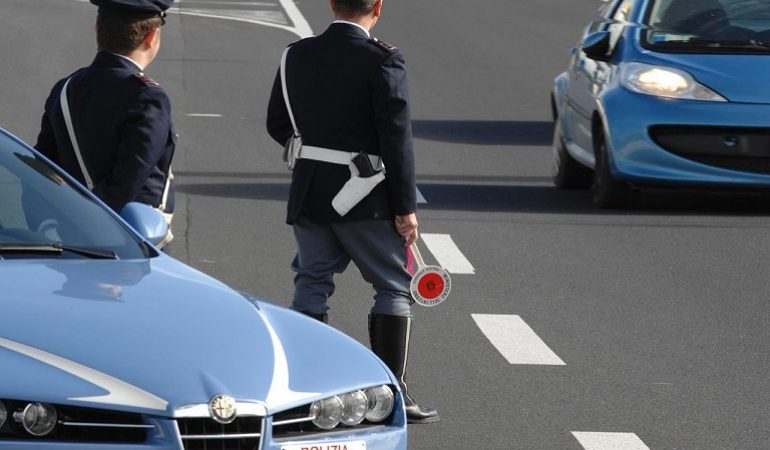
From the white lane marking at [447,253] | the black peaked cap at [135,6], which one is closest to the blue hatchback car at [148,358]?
the black peaked cap at [135,6]

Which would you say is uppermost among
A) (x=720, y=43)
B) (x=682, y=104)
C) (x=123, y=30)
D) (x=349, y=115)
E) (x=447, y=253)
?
(x=123, y=30)

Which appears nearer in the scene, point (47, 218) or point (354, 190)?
point (47, 218)

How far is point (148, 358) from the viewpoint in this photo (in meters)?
5.07

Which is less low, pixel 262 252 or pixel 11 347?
pixel 11 347

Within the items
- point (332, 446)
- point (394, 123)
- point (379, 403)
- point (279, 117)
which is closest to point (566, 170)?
point (279, 117)

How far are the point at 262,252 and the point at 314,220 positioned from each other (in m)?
4.14

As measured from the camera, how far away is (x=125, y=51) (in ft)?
23.9

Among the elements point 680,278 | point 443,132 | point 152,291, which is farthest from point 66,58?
point 152,291

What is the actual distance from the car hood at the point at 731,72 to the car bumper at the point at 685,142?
0.33ft

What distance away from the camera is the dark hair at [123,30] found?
724 centimetres

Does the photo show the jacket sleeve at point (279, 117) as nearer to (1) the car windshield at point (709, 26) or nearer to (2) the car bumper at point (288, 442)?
(2) the car bumper at point (288, 442)

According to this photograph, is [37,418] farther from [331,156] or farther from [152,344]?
[331,156]

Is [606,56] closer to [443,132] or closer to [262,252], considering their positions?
[262,252]

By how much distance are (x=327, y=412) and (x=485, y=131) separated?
13.4 m
